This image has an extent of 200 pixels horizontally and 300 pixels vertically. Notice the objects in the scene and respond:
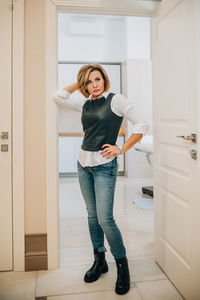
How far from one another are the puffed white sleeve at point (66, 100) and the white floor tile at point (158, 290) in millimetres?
1232

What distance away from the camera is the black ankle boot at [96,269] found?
183 centimetres

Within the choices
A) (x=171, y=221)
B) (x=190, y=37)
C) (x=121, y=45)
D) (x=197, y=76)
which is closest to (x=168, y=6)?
(x=190, y=37)

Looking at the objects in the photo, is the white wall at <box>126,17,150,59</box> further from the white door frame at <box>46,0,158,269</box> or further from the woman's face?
the woman's face

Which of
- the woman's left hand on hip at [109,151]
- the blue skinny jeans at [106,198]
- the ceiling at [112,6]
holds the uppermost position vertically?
the ceiling at [112,6]

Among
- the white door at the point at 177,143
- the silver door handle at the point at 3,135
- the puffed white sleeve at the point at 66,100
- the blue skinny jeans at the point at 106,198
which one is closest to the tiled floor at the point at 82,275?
the white door at the point at 177,143

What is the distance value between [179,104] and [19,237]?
141 centimetres

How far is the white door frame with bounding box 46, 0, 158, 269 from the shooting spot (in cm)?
194

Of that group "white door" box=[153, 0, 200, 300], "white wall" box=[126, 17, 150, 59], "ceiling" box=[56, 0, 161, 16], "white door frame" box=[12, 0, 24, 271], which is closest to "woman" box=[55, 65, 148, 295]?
"white door" box=[153, 0, 200, 300]

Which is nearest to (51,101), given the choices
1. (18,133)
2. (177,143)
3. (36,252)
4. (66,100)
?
(66,100)

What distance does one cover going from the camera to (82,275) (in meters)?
1.91

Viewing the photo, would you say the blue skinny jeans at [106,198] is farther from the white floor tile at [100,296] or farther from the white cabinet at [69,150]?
the white cabinet at [69,150]

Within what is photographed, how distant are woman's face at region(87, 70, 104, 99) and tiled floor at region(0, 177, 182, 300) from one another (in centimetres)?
123

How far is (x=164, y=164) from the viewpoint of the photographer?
192 cm

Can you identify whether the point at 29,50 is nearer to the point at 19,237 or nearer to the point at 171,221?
the point at 19,237
